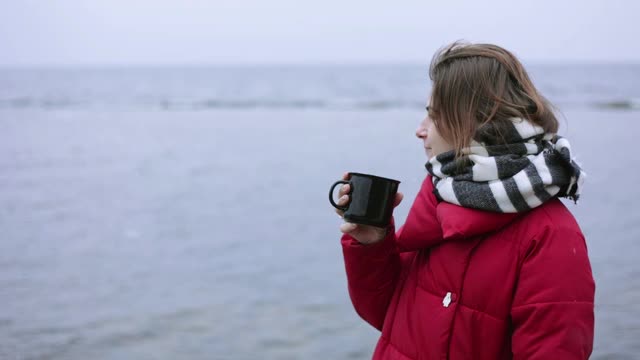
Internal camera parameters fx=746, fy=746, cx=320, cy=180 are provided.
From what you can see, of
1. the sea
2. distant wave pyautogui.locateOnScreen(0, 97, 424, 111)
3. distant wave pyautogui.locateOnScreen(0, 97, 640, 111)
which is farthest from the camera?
distant wave pyautogui.locateOnScreen(0, 97, 424, 111)

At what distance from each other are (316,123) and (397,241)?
63.0 feet

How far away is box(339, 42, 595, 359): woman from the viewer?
1655mm

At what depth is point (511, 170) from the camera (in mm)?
1708

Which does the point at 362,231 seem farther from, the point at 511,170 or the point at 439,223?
the point at 511,170

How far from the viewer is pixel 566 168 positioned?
67.7 inches

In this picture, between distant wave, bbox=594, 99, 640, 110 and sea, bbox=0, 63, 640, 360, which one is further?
distant wave, bbox=594, 99, 640, 110

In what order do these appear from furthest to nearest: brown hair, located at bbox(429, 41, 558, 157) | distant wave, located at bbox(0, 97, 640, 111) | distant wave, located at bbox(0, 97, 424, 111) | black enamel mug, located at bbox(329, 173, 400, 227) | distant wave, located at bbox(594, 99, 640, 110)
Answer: distant wave, located at bbox(0, 97, 424, 111)
distant wave, located at bbox(0, 97, 640, 111)
distant wave, located at bbox(594, 99, 640, 110)
black enamel mug, located at bbox(329, 173, 400, 227)
brown hair, located at bbox(429, 41, 558, 157)

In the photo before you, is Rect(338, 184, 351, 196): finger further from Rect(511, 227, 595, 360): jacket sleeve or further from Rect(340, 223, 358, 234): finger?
Rect(511, 227, 595, 360): jacket sleeve

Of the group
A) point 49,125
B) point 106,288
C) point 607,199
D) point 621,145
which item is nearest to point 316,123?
point 49,125

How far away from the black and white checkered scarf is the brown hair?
0.03m

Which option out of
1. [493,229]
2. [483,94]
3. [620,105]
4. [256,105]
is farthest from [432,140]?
[256,105]

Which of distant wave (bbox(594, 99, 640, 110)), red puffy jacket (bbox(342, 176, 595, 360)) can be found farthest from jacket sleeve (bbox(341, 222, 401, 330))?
distant wave (bbox(594, 99, 640, 110))

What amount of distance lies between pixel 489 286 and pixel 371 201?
378 millimetres

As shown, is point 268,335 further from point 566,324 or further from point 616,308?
point 566,324
